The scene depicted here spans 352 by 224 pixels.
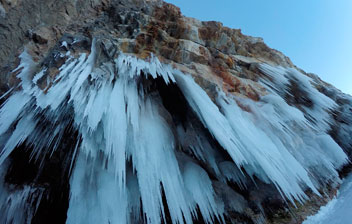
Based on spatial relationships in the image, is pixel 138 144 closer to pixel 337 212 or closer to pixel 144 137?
pixel 144 137

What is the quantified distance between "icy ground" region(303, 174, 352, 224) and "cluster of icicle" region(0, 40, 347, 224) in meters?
0.42

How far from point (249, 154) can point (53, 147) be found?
4.16m

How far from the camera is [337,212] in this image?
12.6ft

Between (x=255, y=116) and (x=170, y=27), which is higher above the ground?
(x=170, y=27)

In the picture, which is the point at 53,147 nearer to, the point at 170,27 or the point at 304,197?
the point at 170,27

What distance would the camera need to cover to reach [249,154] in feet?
12.8

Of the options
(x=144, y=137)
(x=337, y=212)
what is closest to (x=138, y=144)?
(x=144, y=137)

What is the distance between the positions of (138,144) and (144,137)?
0.24m

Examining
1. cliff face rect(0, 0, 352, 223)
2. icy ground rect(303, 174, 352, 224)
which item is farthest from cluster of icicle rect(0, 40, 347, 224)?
icy ground rect(303, 174, 352, 224)

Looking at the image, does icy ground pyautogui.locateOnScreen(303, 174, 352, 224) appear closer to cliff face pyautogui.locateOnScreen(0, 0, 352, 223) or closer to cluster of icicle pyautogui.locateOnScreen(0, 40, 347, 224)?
cliff face pyautogui.locateOnScreen(0, 0, 352, 223)

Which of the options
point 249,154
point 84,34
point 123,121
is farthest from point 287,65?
point 84,34

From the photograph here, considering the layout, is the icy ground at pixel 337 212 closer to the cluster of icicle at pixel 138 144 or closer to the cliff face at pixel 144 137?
the cliff face at pixel 144 137

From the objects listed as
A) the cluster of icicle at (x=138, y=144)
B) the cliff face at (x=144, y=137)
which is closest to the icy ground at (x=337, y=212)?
the cliff face at (x=144, y=137)

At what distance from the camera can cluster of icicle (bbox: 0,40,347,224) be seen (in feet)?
11.4
